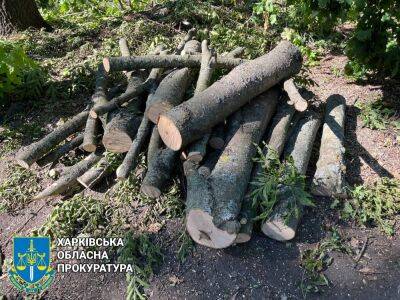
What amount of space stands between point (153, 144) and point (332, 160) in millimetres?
1877

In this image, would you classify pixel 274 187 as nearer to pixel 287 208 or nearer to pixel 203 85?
pixel 287 208

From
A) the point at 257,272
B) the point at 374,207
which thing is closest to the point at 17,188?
the point at 257,272

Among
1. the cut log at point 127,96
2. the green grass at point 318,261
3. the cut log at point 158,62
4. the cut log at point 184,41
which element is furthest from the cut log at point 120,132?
the green grass at point 318,261

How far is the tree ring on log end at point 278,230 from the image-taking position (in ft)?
11.4

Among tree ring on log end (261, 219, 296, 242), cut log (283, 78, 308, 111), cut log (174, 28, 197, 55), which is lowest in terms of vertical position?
tree ring on log end (261, 219, 296, 242)

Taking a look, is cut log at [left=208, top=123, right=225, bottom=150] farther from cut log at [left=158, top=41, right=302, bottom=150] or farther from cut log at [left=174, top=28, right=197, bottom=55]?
cut log at [left=174, top=28, right=197, bottom=55]

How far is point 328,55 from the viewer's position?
6.41 meters

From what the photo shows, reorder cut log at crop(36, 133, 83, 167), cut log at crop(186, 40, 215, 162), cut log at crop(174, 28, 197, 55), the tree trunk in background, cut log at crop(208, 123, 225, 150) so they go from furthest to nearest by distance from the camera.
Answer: the tree trunk in background, cut log at crop(174, 28, 197, 55), cut log at crop(36, 133, 83, 167), cut log at crop(208, 123, 225, 150), cut log at crop(186, 40, 215, 162)

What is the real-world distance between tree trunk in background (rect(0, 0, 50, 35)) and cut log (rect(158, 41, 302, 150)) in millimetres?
4595

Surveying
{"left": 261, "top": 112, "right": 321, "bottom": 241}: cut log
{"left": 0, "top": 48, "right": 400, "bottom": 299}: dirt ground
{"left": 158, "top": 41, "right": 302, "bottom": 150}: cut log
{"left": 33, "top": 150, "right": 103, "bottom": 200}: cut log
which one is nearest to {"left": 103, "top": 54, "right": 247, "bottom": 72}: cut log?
{"left": 158, "top": 41, "right": 302, "bottom": 150}: cut log

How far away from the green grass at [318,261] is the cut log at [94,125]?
247 cm

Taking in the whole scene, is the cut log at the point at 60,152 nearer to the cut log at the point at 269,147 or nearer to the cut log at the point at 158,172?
the cut log at the point at 158,172

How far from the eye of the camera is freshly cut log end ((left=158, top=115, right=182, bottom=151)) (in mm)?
3638

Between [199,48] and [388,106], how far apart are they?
2673mm
